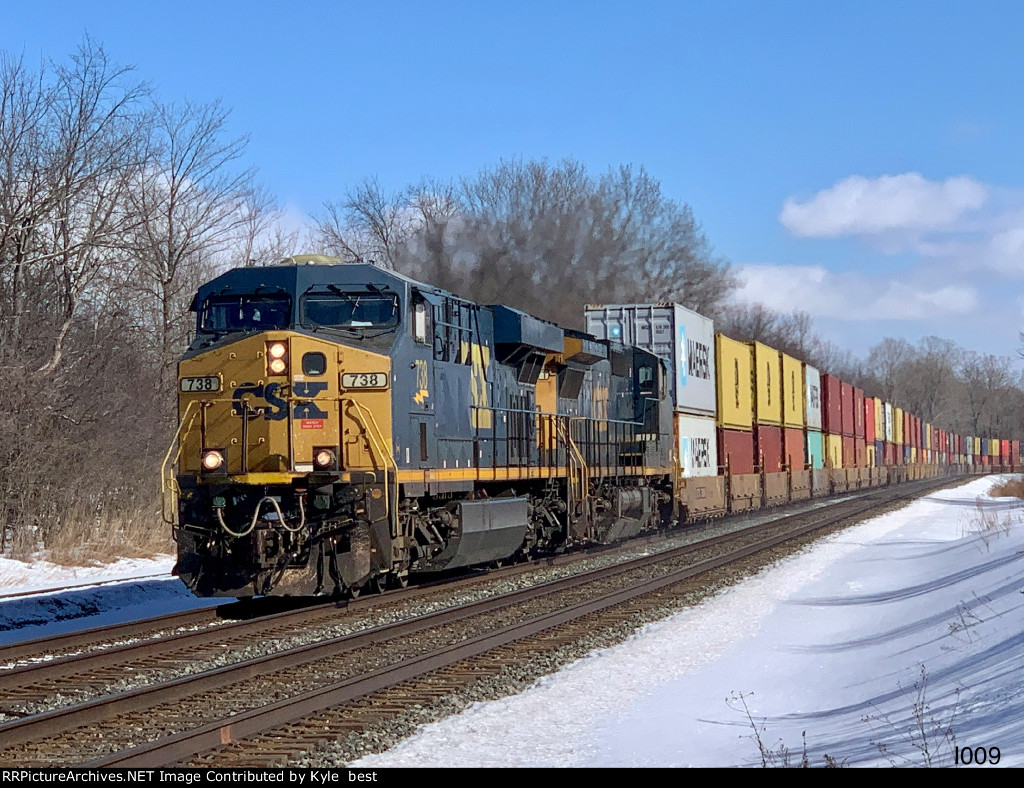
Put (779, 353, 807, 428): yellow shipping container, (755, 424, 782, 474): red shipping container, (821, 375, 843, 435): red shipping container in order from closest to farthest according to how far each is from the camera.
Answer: (755, 424, 782, 474): red shipping container → (779, 353, 807, 428): yellow shipping container → (821, 375, 843, 435): red shipping container

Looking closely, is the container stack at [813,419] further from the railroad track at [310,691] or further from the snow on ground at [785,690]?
the railroad track at [310,691]

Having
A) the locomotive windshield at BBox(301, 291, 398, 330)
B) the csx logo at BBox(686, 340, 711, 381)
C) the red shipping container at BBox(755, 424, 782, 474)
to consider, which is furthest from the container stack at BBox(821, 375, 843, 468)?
the locomotive windshield at BBox(301, 291, 398, 330)

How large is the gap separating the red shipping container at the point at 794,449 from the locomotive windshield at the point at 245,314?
78.4ft

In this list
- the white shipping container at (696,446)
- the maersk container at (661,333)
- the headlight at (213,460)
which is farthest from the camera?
the white shipping container at (696,446)

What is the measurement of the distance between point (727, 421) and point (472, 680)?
64.2 feet

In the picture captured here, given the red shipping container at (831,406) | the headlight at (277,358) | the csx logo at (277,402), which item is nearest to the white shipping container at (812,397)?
the red shipping container at (831,406)

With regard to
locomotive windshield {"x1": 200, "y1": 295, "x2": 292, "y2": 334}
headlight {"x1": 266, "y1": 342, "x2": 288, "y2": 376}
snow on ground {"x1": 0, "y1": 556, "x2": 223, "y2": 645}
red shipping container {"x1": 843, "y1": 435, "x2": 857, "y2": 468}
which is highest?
locomotive windshield {"x1": 200, "y1": 295, "x2": 292, "y2": 334}

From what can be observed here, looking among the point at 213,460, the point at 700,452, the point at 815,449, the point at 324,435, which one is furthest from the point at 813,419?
the point at 213,460

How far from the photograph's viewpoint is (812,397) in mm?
38219

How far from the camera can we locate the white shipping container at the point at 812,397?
37141 mm

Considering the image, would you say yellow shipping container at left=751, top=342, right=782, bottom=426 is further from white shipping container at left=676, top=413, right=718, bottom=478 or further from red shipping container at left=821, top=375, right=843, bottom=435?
red shipping container at left=821, top=375, right=843, bottom=435

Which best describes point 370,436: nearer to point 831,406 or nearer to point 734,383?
point 734,383

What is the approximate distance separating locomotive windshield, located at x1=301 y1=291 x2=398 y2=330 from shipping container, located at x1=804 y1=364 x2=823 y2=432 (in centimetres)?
2732

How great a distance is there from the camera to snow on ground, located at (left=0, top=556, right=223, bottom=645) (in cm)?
1214
